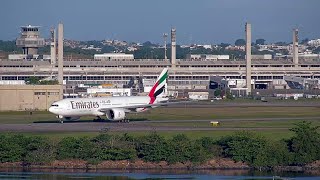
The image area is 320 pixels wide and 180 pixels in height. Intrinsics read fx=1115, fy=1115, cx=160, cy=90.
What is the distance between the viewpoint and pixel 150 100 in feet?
329

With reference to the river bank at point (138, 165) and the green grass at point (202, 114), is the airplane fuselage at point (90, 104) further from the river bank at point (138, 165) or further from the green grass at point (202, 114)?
the river bank at point (138, 165)

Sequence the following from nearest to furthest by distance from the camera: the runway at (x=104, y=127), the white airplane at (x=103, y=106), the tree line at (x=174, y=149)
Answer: the tree line at (x=174, y=149) → the runway at (x=104, y=127) → the white airplane at (x=103, y=106)

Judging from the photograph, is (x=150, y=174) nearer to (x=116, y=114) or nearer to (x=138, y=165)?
(x=138, y=165)

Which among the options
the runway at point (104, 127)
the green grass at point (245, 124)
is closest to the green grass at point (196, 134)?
the runway at point (104, 127)

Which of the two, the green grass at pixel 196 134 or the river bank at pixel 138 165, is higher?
the green grass at pixel 196 134

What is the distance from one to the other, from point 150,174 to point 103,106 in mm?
32990

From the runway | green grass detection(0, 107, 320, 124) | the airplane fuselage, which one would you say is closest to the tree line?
the runway

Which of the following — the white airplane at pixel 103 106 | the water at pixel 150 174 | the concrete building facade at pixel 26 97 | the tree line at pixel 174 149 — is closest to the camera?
the water at pixel 150 174

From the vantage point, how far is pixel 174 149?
6938 cm

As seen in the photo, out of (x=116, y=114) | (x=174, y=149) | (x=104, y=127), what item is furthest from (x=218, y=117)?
(x=174, y=149)

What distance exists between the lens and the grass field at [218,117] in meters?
80.8

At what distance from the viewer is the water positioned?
210 ft

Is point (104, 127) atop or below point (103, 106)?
below

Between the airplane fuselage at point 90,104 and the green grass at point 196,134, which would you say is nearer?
the green grass at point 196,134
